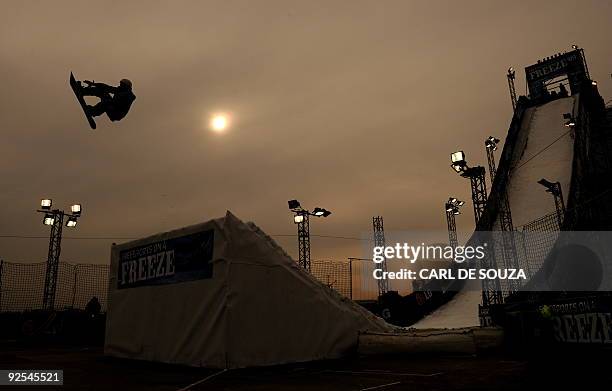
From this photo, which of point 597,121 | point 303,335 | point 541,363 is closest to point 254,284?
point 303,335

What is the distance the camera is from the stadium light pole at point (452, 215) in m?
29.3

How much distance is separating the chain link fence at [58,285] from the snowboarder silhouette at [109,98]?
1222 centimetres

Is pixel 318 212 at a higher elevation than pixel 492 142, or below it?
below

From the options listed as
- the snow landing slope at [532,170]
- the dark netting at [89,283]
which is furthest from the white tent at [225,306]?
the snow landing slope at [532,170]

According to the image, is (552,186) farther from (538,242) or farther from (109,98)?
(109,98)

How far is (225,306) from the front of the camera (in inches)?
299

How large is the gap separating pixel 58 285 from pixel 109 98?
14.9 metres

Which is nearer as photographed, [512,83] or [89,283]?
[89,283]

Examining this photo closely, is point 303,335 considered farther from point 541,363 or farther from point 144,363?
point 541,363

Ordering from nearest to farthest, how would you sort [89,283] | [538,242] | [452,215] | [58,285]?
[538,242]
[89,283]
[58,285]
[452,215]

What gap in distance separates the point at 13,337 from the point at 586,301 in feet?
63.0

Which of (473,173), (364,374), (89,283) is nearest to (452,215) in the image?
(473,173)

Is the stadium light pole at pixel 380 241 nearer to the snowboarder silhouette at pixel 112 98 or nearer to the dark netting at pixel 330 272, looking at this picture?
the dark netting at pixel 330 272

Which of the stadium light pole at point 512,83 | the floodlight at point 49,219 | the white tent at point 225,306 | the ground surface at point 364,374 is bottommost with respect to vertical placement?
the ground surface at point 364,374
